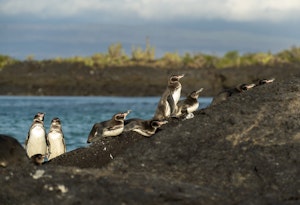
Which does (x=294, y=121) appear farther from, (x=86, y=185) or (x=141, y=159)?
(x=86, y=185)

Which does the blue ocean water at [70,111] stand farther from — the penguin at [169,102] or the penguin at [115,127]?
the penguin at [115,127]

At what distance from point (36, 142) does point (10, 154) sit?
5.13 meters

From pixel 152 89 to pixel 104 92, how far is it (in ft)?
10.3

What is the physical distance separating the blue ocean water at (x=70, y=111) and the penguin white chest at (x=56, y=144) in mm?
7048

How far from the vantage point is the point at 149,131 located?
39.8 ft

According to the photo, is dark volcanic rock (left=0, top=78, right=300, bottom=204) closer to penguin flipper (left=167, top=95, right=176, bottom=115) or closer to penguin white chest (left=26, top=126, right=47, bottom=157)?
penguin flipper (left=167, top=95, right=176, bottom=115)

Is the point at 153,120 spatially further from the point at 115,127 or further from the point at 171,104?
the point at 171,104

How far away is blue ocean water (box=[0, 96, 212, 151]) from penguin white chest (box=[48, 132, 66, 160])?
277 inches

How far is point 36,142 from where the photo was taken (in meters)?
15.3

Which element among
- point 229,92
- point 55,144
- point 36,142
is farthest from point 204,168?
point 55,144

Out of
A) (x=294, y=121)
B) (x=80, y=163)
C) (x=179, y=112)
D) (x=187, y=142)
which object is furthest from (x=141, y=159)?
(x=179, y=112)

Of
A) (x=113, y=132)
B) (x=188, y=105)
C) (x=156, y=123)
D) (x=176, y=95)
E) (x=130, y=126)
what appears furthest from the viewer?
(x=176, y=95)

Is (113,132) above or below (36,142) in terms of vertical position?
above

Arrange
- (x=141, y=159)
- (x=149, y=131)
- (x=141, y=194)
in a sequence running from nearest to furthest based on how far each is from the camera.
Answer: (x=141, y=194)
(x=141, y=159)
(x=149, y=131)
